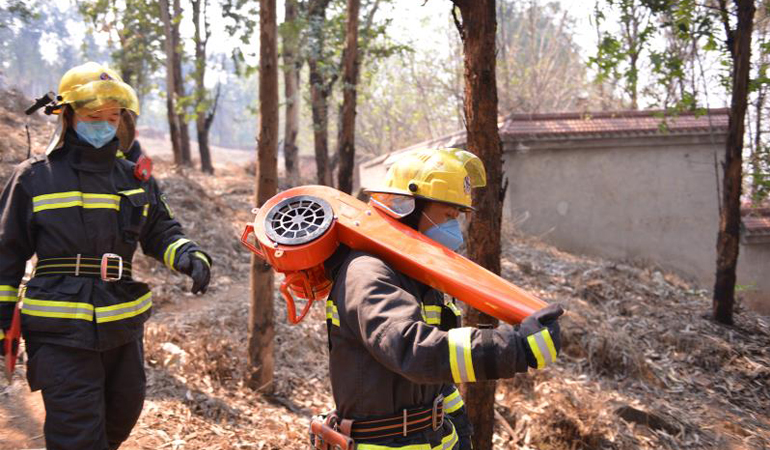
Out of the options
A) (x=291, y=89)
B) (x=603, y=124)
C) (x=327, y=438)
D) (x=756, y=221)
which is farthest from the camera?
(x=291, y=89)

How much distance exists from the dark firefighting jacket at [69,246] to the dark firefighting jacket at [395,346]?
1.27 metres

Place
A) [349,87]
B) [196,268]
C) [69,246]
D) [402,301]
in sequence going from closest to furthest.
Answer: [402,301]
[69,246]
[196,268]
[349,87]

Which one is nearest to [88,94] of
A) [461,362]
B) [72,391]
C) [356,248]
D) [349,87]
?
[72,391]

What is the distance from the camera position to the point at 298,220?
2436mm

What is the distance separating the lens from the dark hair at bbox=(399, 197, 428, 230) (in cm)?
254

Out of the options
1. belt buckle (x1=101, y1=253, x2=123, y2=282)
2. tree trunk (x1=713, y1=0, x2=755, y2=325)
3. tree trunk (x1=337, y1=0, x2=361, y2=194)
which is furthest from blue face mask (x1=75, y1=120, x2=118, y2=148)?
tree trunk (x1=713, y1=0, x2=755, y2=325)

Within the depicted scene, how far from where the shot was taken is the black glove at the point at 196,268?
327cm

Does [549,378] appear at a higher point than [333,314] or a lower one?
lower

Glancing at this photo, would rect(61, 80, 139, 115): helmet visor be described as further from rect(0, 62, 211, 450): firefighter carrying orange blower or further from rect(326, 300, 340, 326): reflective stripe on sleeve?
rect(326, 300, 340, 326): reflective stripe on sleeve

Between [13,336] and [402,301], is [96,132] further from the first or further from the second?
[402,301]

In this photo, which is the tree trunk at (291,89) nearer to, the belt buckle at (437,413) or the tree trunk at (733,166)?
the tree trunk at (733,166)

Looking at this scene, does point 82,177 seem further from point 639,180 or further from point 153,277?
point 639,180

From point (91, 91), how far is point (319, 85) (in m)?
11.8

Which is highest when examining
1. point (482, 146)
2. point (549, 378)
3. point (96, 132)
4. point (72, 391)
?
point (96, 132)
